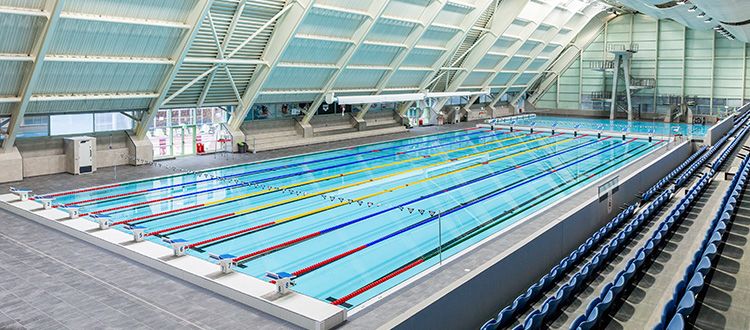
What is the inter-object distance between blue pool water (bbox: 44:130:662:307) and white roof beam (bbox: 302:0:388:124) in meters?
2.72

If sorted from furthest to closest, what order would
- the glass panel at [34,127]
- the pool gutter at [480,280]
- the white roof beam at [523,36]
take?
the white roof beam at [523,36]
the glass panel at [34,127]
the pool gutter at [480,280]

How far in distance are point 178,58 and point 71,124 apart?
4.19m

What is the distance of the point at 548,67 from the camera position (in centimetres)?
4428

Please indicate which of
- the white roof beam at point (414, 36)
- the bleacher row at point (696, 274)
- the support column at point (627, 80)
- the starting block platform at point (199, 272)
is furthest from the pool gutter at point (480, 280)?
the support column at point (627, 80)

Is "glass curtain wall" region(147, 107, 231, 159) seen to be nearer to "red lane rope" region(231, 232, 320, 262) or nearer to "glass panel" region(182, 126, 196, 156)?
"glass panel" region(182, 126, 196, 156)

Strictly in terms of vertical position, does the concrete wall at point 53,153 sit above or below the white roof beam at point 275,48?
below

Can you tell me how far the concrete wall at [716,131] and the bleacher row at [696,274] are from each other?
1282 centimetres

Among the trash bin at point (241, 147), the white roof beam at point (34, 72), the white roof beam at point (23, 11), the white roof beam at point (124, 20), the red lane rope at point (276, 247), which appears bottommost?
the red lane rope at point (276, 247)

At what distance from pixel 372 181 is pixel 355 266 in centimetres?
794

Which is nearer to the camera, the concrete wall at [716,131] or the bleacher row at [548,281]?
the bleacher row at [548,281]

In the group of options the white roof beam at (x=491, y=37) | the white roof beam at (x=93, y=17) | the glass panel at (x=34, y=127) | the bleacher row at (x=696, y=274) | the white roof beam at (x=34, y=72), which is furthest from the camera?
the white roof beam at (x=491, y=37)

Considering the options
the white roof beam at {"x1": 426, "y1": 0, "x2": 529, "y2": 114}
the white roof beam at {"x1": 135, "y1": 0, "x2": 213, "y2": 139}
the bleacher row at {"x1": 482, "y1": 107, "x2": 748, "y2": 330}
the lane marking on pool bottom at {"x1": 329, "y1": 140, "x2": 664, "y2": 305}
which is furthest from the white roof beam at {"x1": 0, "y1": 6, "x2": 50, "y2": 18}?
the white roof beam at {"x1": 426, "y1": 0, "x2": 529, "y2": 114}

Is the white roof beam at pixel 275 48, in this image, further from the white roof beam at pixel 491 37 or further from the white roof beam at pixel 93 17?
the white roof beam at pixel 491 37

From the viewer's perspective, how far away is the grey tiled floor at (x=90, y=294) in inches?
289
